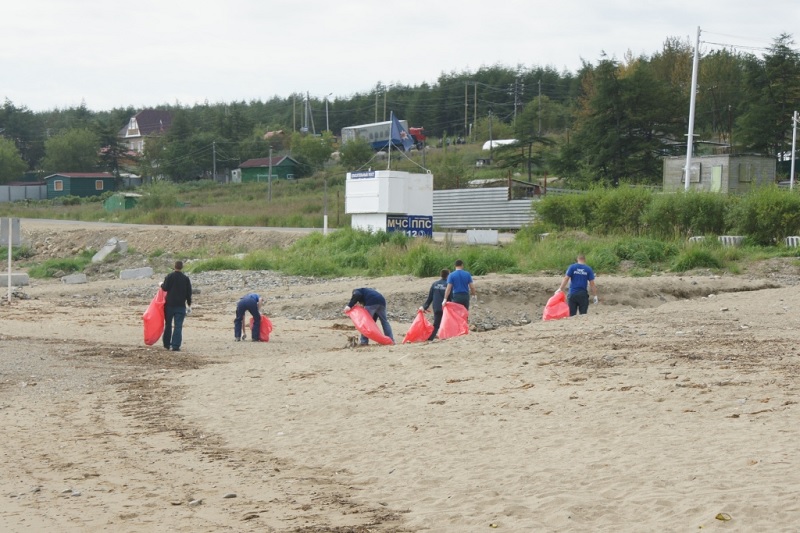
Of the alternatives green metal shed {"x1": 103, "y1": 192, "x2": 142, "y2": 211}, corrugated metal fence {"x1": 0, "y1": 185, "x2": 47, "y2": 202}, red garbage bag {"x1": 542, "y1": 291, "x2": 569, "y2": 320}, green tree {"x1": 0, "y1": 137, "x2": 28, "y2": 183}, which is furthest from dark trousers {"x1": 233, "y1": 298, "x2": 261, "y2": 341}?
green tree {"x1": 0, "y1": 137, "x2": 28, "y2": 183}

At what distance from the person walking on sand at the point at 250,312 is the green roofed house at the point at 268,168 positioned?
70.4 m

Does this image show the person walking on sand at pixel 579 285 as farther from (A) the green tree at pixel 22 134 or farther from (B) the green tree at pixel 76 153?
(A) the green tree at pixel 22 134

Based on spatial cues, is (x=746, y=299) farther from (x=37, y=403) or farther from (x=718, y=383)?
(x=37, y=403)

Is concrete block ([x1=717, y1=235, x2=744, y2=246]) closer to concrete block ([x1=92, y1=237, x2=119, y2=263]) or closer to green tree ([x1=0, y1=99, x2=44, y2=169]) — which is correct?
concrete block ([x1=92, y1=237, x2=119, y2=263])

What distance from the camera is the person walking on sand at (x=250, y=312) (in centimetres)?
1908

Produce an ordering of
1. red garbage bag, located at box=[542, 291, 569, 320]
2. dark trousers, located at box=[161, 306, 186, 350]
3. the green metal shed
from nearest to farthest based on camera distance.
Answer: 1. dark trousers, located at box=[161, 306, 186, 350]
2. red garbage bag, located at box=[542, 291, 569, 320]
3. the green metal shed

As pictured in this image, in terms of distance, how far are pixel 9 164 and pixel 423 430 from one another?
101 metres

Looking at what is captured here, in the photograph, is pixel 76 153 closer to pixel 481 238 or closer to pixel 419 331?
pixel 481 238

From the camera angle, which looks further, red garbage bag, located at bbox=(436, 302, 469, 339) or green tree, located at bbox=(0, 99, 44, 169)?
green tree, located at bbox=(0, 99, 44, 169)

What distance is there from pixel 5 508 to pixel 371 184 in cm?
2969

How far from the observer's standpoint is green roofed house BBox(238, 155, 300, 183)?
3576 inches

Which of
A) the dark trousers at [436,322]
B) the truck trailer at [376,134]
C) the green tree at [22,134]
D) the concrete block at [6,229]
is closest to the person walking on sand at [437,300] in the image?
the dark trousers at [436,322]

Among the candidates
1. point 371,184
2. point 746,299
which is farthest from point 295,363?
point 371,184

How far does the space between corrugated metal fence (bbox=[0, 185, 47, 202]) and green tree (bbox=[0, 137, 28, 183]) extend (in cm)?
360
